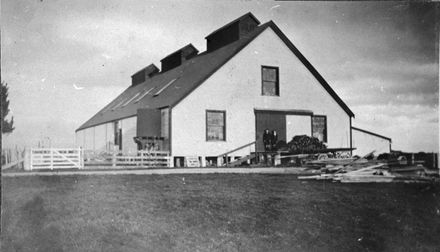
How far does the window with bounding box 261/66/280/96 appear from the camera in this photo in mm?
20889

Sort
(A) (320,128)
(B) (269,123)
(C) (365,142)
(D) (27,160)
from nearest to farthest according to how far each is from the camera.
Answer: (D) (27,160), (B) (269,123), (A) (320,128), (C) (365,142)

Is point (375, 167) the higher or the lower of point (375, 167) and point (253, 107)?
the lower

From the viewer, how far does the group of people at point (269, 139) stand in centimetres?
2030

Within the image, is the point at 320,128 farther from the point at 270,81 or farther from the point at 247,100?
the point at 247,100

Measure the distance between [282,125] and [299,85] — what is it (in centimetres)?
221

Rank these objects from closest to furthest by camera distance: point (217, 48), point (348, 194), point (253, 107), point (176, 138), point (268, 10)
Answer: point (268, 10) < point (348, 194) < point (176, 138) < point (253, 107) < point (217, 48)

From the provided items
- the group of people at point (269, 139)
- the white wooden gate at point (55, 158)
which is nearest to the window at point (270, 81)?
the group of people at point (269, 139)

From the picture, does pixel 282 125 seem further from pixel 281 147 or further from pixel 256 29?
pixel 256 29

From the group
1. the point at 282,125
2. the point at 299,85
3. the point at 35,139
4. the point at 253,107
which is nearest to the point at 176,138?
the point at 253,107

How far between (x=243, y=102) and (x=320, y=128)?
14.9 feet

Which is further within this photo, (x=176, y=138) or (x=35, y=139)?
(x=176, y=138)

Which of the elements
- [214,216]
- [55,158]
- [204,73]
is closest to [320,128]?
[204,73]

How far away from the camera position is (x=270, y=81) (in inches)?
827

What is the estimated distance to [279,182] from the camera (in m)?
11.9
